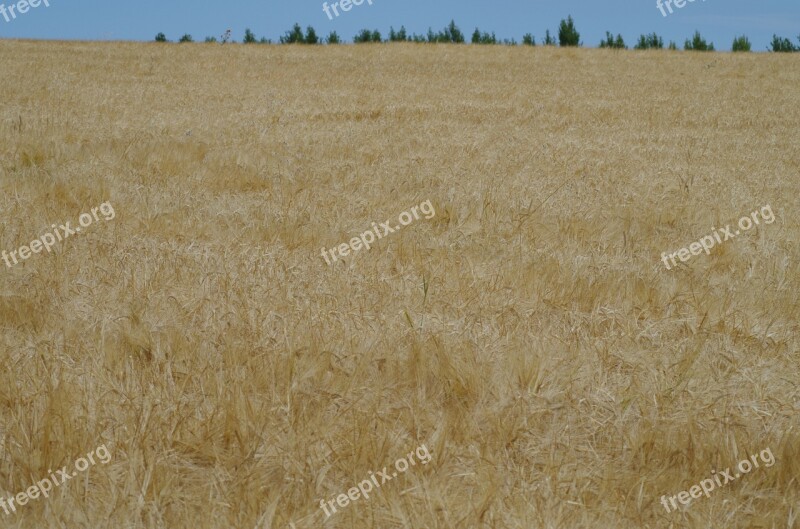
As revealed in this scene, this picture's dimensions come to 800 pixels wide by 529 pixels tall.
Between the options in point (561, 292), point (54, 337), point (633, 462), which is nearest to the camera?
point (633, 462)

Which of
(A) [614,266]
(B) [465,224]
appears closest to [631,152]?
(B) [465,224]

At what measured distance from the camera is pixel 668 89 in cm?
1831

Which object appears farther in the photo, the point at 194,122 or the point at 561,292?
the point at 194,122

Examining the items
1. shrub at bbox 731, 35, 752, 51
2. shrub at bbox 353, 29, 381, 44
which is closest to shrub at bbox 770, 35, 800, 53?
shrub at bbox 731, 35, 752, 51

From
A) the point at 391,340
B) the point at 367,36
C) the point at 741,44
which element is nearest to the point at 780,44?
the point at 741,44

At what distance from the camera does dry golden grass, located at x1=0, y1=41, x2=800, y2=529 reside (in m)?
2.37

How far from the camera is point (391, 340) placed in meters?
3.31

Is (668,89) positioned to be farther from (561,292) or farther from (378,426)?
(378,426)

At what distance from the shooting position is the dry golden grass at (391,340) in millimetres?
2369

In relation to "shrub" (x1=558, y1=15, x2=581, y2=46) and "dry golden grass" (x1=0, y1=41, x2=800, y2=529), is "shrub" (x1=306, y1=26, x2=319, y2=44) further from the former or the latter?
"dry golden grass" (x1=0, y1=41, x2=800, y2=529)

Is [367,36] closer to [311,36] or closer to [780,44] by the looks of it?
[311,36]

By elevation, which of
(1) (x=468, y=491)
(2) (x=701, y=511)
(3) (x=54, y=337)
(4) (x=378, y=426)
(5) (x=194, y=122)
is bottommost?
(2) (x=701, y=511)

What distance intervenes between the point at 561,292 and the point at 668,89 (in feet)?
53.1

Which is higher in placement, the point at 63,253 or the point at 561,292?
the point at 63,253
